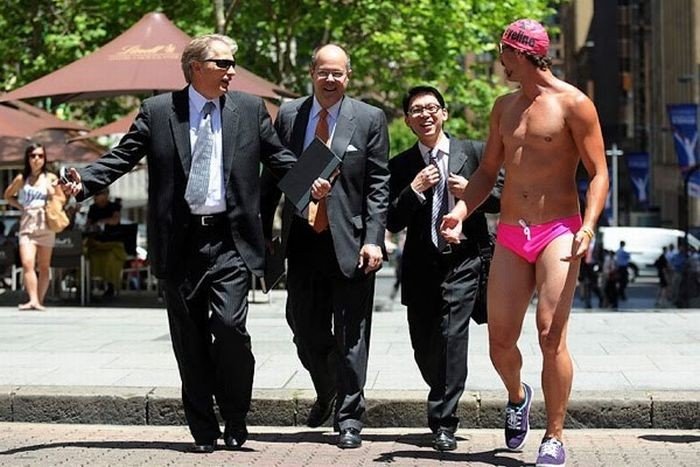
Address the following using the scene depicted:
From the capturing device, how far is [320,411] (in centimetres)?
881

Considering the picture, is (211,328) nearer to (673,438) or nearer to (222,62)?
(222,62)

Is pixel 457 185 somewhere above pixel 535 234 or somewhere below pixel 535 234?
above

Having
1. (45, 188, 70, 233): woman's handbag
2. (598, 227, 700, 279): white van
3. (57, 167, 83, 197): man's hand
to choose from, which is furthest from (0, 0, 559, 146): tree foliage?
(598, 227, 700, 279): white van

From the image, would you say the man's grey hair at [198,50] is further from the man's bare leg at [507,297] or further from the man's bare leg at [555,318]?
the man's bare leg at [555,318]

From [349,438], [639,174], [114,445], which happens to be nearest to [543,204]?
[349,438]

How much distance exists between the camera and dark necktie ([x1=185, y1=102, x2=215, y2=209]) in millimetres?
8102

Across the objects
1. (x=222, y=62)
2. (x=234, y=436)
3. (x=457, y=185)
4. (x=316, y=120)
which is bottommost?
(x=234, y=436)

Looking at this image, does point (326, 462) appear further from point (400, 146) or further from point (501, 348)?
point (400, 146)

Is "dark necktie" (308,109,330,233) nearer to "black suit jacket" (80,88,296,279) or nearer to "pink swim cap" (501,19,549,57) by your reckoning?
"black suit jacket" (80,88,296,279)

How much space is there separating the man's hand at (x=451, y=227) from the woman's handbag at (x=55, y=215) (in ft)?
35.4

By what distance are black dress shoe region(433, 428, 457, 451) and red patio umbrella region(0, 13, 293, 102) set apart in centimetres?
1079

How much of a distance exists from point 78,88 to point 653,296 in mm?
34736

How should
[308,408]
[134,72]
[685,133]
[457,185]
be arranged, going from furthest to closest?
[685,133], [134,72], [308,408], [457,185]

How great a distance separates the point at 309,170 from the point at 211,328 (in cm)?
93
